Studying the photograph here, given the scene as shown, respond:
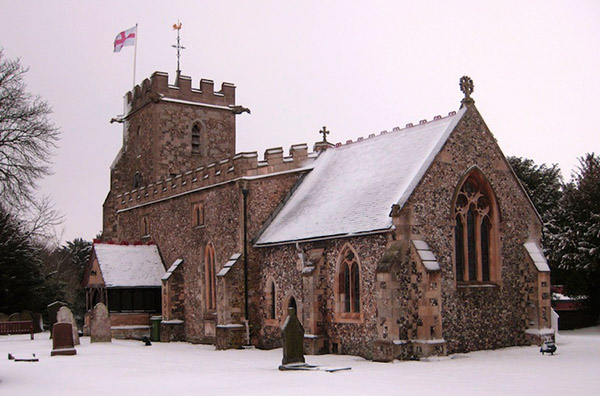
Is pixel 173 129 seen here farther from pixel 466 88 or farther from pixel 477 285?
pixel 477 285

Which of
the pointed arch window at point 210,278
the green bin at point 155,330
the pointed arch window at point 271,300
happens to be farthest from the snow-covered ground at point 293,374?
the green bin at point 155,330

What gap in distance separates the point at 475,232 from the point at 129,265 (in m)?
16.8

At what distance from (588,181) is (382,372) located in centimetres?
2049

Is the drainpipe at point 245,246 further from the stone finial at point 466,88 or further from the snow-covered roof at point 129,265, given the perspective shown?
the stone finial at point 466,88

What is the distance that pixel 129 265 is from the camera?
32.6 m

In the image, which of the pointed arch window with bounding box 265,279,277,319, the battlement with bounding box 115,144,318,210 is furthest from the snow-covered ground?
the battlement with bounding box 115,144,318,210

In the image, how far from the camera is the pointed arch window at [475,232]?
2191 cm

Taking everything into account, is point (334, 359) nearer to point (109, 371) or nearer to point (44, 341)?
point (109, 371)

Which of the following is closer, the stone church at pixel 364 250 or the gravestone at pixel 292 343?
the gravestone at pixel 292 343

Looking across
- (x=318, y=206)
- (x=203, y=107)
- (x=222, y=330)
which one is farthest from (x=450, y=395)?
(x=203, y=107)

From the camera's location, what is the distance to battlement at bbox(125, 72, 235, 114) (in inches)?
1458

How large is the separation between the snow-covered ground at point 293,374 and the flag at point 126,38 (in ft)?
66.5

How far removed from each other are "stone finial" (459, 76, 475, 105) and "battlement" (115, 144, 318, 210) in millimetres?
7855

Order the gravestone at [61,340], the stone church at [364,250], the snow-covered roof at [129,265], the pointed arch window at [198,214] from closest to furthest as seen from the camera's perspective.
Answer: the stone church at [364,250] → the gravestone at [61,340] → the pointed arch window at [198,214] → the snow-covered roof at [129,265]
